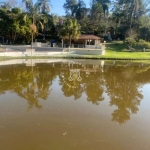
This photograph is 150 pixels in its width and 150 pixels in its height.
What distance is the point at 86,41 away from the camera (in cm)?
3897

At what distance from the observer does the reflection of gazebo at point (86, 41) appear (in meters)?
38.3

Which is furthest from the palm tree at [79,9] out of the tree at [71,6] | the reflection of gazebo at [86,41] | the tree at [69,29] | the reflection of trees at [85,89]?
the reflection of trees at [85,89]

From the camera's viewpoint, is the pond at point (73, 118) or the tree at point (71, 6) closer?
the pond at point (73, 118)

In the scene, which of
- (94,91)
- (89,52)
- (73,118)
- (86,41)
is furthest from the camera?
(86,41)

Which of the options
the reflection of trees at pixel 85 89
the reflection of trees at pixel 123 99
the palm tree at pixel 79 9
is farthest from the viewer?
the palm tree at pixel 79 9

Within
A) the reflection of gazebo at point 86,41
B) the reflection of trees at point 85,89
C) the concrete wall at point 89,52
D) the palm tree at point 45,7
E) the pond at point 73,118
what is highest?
the palm tree at point 45,7

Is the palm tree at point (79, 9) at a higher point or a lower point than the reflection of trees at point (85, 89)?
higher

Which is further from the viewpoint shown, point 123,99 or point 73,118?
point 123,99

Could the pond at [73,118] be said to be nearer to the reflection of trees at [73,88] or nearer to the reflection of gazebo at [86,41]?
the reflection of trees at [73,88]

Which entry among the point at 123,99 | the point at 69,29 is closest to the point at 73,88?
the point at 123,99

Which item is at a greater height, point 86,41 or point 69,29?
point 69,29

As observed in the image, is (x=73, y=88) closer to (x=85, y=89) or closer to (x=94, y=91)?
(x=85, y=89)

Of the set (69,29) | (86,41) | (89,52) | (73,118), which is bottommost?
(73,118)

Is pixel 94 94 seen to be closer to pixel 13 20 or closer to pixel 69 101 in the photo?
pixel 69 101
